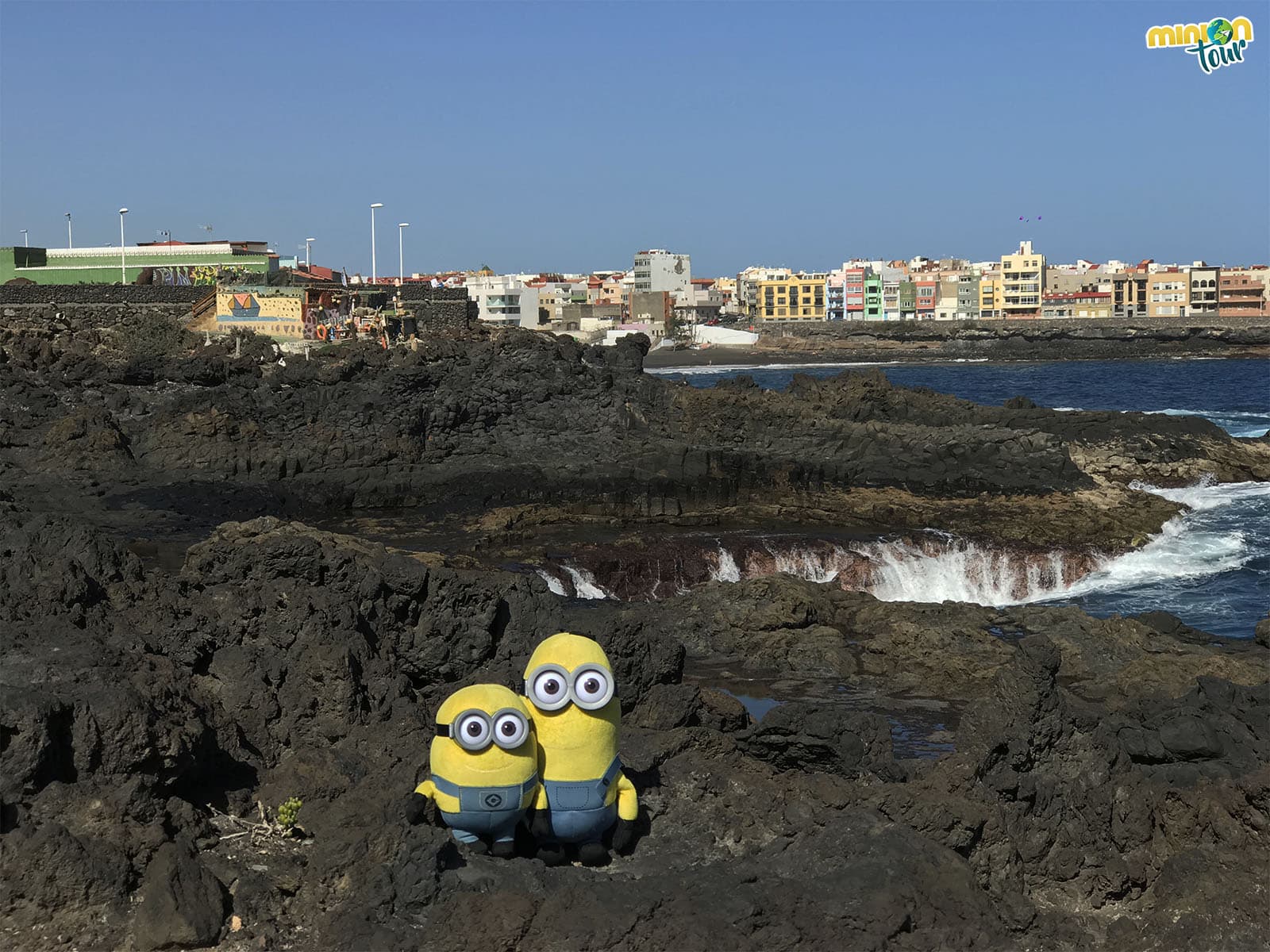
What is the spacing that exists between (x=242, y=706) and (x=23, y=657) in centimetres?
182

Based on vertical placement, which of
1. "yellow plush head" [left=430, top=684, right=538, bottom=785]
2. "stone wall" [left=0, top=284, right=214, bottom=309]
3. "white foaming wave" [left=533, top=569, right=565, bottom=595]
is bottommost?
"white foaming wave" [left=533, top=569, right=565, bottom=595]

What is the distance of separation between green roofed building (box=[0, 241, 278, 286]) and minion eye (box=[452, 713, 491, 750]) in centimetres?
4910

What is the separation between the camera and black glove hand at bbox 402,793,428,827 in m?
8.45

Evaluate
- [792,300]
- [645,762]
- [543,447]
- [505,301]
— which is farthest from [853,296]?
[645,762]

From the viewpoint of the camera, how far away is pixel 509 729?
323 inches

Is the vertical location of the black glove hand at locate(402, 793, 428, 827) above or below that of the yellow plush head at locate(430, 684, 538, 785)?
below

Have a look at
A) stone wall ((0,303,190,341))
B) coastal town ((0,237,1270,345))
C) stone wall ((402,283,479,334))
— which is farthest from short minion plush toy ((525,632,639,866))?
coastal town ((0,237,1270,345))

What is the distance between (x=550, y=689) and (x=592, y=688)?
0.26 m

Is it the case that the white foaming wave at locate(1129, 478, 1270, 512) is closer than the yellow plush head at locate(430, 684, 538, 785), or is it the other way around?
the yellow plush head at locate(430, 684, 538, 785)

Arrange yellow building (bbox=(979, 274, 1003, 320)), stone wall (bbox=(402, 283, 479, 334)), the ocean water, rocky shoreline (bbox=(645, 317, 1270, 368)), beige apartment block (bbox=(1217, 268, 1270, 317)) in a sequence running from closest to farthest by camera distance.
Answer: the ocean water, stone wall (bbox=(402, 283, 479, 334)), rocky shoreline (bbox=(645, 317, 1270, 368)), beige apartment block (bbox=(1217, 268, 1270, 317)), yellow building (bbox=(979, 274, 1003, 320))

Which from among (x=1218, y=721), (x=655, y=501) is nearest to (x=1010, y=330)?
(x=655, y=501)

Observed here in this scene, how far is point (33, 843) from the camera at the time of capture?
7773mm

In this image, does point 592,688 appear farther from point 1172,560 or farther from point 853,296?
point 853,296

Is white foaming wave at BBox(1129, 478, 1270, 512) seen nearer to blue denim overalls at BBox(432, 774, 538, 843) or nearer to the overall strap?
the overall strap
